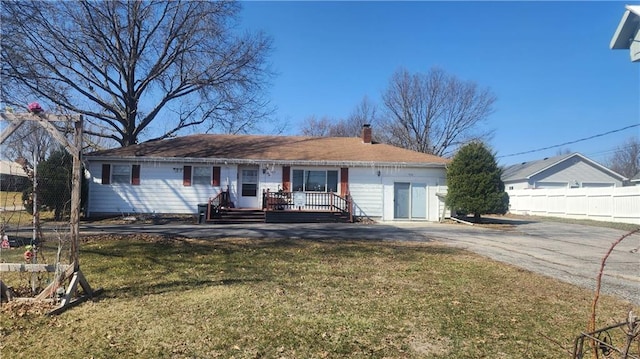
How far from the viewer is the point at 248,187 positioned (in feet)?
60.7

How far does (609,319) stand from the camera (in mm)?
4617

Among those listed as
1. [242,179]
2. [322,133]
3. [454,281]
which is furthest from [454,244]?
[322,133]

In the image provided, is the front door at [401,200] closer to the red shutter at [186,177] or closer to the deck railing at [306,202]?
the deck railing at [306,202]

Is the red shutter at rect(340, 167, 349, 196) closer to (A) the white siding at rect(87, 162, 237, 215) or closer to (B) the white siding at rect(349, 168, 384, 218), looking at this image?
(B) the white siding at rect(349, 168, 384, 218)

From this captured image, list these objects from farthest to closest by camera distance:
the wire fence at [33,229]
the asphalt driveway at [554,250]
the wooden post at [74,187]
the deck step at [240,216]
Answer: the deck step at [240,216] < the asphalt driveway at [554,250] < the wire fence at [33,229] < the wooden post at [74,187]

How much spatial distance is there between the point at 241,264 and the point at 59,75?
21.8 meters

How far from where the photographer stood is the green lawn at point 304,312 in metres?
3.72

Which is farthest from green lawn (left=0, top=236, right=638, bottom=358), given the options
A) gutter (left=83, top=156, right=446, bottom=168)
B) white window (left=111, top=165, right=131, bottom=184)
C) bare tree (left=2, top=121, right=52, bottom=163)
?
white window (left=111, top=165, right=131, bottom=184)

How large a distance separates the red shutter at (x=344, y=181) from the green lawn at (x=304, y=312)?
10614 millimetres

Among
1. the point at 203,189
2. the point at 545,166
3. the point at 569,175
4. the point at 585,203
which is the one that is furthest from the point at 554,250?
the point at 569,175

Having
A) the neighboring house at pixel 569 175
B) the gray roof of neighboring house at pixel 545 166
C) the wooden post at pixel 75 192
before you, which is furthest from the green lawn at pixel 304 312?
the gray roof of neighboring house at pixel 545 166

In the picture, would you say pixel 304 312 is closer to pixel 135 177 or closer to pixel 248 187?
pixel 248 187

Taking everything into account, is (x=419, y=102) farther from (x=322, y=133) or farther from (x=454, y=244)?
(x=454, y=244)

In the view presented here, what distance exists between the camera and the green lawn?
372 centimetres
